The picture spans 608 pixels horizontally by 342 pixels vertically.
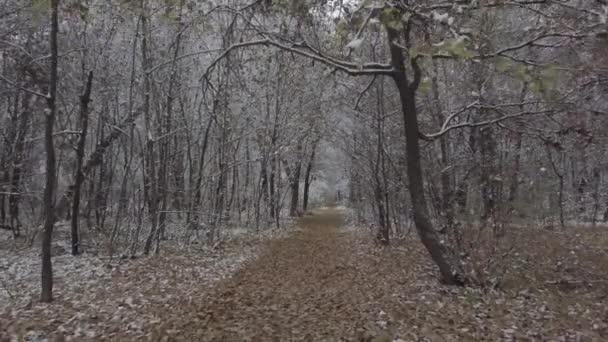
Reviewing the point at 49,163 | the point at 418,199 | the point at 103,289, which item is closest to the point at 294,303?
the point at 418,199

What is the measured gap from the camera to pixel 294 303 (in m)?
6.82

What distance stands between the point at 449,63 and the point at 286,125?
390 inches

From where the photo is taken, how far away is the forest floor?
5.22 metres

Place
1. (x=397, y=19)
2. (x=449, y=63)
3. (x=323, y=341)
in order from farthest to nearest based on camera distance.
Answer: (x=449, y=63) < (x=323, y=341) < (x=397, y=19)

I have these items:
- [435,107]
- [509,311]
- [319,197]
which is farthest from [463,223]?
[319,197]

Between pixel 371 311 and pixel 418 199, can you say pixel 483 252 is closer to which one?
pixel 418 199

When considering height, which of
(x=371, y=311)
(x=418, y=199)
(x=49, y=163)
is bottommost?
(x=371, y=311)

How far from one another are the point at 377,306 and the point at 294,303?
132 centimetres

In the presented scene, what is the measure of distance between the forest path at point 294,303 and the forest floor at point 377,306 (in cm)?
2

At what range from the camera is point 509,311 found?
5.97 m

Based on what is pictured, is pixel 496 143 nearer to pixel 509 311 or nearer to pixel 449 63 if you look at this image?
pixel 449 63

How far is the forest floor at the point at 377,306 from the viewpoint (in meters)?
5.22

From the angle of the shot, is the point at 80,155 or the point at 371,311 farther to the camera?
the point at 80,155

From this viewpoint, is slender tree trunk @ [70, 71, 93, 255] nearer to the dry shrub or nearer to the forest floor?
the forest floor
